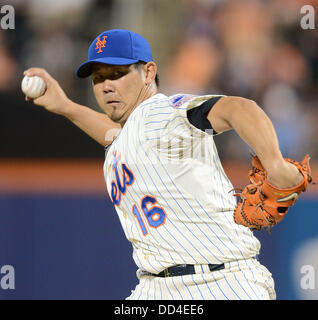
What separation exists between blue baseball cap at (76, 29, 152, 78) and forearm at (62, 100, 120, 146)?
56 centimetres

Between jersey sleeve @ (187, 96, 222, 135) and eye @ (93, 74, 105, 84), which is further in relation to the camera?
eye @ (93, 74, 105, 84)

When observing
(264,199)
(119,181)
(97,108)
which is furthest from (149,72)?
(97,108)

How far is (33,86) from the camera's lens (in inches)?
118

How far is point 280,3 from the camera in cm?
546

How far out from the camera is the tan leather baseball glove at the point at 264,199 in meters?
1.82

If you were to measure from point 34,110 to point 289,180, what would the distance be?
10.0 ft

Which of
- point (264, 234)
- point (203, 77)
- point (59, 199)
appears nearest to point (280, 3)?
point (203, 77)

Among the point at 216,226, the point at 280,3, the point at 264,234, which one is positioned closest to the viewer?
the point at 216,226

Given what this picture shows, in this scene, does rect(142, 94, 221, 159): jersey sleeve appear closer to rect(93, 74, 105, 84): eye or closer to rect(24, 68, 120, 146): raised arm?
rect(93, 74, 105, 84): eye

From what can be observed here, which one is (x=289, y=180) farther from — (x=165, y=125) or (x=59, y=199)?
(x=59, y=199)

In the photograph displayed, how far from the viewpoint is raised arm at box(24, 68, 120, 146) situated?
3115 mm

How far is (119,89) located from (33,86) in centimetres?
71

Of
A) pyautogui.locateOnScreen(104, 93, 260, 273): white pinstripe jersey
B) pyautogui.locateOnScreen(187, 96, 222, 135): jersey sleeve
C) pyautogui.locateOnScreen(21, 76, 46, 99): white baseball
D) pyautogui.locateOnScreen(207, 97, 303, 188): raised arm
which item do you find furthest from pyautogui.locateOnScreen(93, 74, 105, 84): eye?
pyautogui.locateOnScreen(207, 97, 303, 188): raised arm

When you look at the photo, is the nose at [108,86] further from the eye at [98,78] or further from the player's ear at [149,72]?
the player's ear at [149,72]
